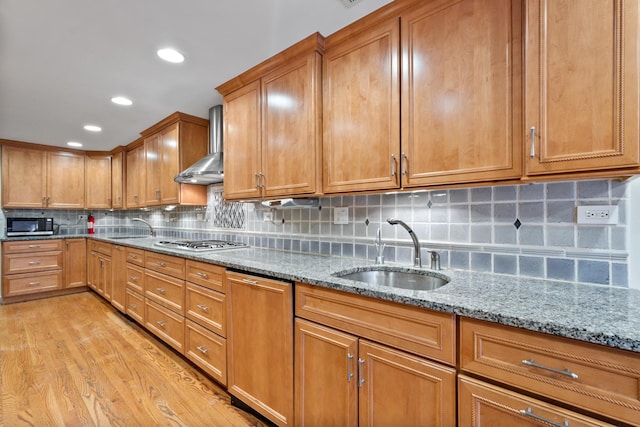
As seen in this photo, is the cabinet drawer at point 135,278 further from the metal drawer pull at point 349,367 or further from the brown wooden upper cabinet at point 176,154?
the metal drawer pull at point 349,367

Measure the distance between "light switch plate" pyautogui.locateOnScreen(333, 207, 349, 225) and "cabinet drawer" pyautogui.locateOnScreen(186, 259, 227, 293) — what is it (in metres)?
0.82

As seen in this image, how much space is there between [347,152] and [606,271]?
4.09 ft

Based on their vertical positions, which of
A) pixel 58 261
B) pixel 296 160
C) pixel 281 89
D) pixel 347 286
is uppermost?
pixel 281 89

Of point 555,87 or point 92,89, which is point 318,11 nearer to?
point 555,87

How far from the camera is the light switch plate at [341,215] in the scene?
1995mm

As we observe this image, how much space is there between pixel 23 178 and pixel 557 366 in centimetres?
603

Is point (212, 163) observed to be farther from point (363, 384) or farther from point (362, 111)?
point (363, 384)

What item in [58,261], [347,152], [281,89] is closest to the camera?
[347,152]

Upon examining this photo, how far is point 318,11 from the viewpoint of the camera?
150cm

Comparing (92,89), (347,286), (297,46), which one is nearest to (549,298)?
(347,286)

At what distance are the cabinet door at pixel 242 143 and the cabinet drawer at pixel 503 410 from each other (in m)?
1.65

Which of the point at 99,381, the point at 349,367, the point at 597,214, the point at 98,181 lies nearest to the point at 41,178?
the point at 98,181

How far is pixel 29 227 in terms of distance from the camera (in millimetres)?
4258

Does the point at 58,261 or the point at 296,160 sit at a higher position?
the point at 296,160
